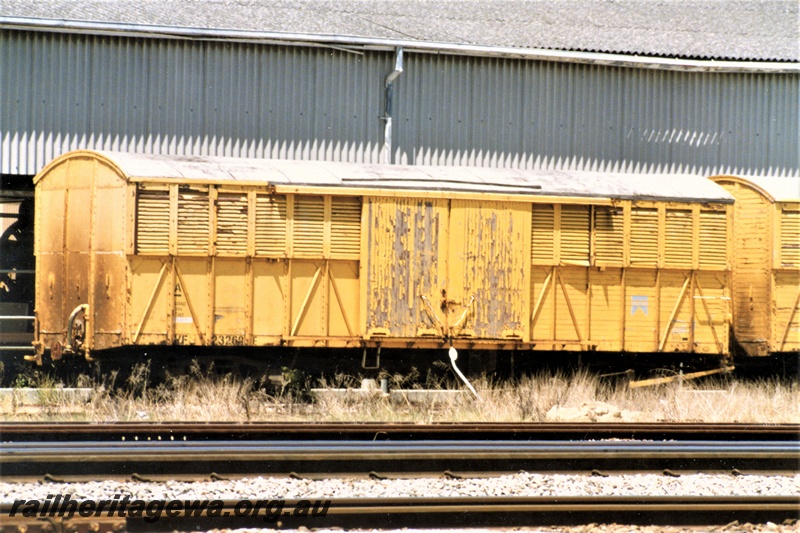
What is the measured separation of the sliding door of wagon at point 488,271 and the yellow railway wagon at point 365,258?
0.08 ft

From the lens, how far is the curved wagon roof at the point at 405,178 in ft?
44.2

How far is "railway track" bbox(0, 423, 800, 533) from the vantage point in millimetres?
6801

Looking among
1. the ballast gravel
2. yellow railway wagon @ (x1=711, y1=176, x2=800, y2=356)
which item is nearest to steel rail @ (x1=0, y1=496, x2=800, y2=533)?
the ballast gravel

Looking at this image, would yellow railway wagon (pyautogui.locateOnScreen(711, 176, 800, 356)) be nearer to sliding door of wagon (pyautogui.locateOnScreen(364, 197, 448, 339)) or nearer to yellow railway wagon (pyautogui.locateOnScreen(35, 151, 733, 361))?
yellow railway wagon (pyautogui.locateOnScreen(35, 151, 733, 361))

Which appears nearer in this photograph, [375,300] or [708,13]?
[375,300]

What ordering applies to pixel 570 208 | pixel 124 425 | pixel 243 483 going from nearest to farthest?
pixel 243 483, pixel 124 425, pixel 570 208

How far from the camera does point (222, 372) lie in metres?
13.8

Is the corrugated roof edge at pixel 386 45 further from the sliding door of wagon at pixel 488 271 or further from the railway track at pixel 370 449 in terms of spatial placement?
the railway track at pixel 370 449

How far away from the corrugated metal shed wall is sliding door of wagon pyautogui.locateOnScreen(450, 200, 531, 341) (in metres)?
3.89

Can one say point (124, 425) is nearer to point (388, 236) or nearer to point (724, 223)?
point (388, 236)

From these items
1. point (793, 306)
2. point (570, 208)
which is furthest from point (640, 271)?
point (793, 306)

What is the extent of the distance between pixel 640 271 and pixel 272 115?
7.70 meters

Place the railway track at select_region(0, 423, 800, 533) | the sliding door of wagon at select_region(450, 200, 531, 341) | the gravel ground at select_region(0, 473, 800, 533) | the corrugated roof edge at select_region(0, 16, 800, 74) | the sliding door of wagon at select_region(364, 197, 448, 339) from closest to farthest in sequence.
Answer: the railway track at select_region(0, 423, 800, 533) → the gravel ground at select_region(0, 473, 800, 533) → the sliding door of wagon at select_region(364, 197, 448, 339) → the sliding door of wagon at select_region(450, 200, 531, 341) → the corrugated roof edge at select_region(0, 16, 800, 74)

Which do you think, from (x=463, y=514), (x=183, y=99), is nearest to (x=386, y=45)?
(x=183, y=99)
